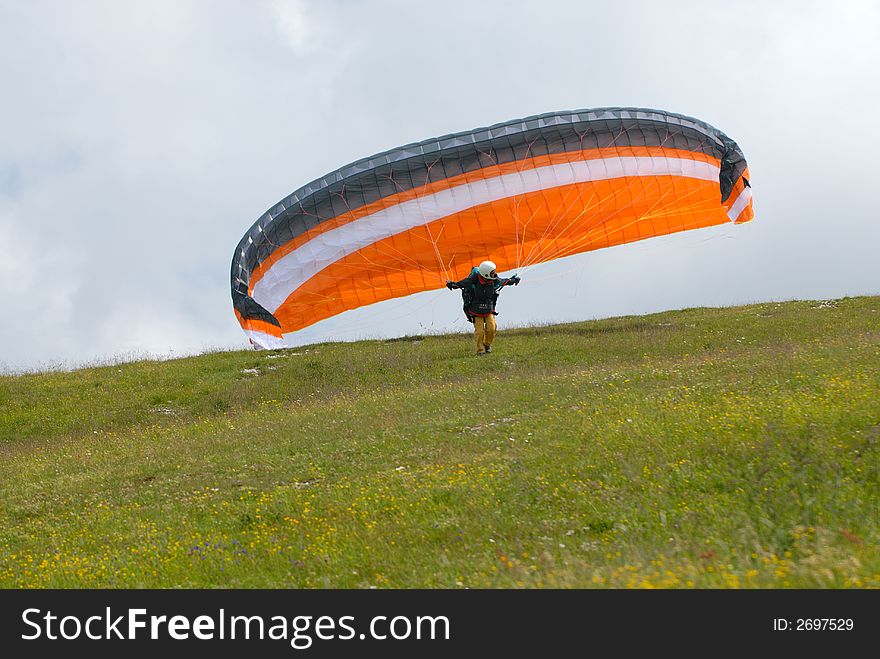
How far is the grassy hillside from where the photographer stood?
24.3 ft

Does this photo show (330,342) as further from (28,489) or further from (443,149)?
(28,489)

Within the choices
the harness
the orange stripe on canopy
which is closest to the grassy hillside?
the harness

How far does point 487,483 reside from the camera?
35.3ft

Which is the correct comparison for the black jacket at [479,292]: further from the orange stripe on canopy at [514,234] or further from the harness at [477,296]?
the orange stripe on canopy at [514,234]

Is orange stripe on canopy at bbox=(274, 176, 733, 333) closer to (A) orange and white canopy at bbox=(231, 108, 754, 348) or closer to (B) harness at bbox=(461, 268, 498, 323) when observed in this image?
(A) orange and white canopy at bbox=(231, 108, 754, 348)

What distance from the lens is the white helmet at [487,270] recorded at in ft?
80.9

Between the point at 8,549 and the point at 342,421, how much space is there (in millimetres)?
7707

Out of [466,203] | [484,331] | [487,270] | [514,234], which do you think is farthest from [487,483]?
[484,331]

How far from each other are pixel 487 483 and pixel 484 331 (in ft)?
53.8

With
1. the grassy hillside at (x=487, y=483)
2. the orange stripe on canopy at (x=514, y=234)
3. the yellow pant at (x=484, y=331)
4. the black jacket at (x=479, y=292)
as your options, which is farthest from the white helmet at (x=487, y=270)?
the grassy hillside at (x=487, y=483)

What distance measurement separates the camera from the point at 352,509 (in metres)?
10.5

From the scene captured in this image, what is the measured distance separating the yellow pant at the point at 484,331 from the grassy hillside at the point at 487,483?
2601 millimetres

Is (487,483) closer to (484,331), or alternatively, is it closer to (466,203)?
(466,203)

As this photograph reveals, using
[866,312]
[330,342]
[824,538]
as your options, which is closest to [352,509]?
[824,538]
